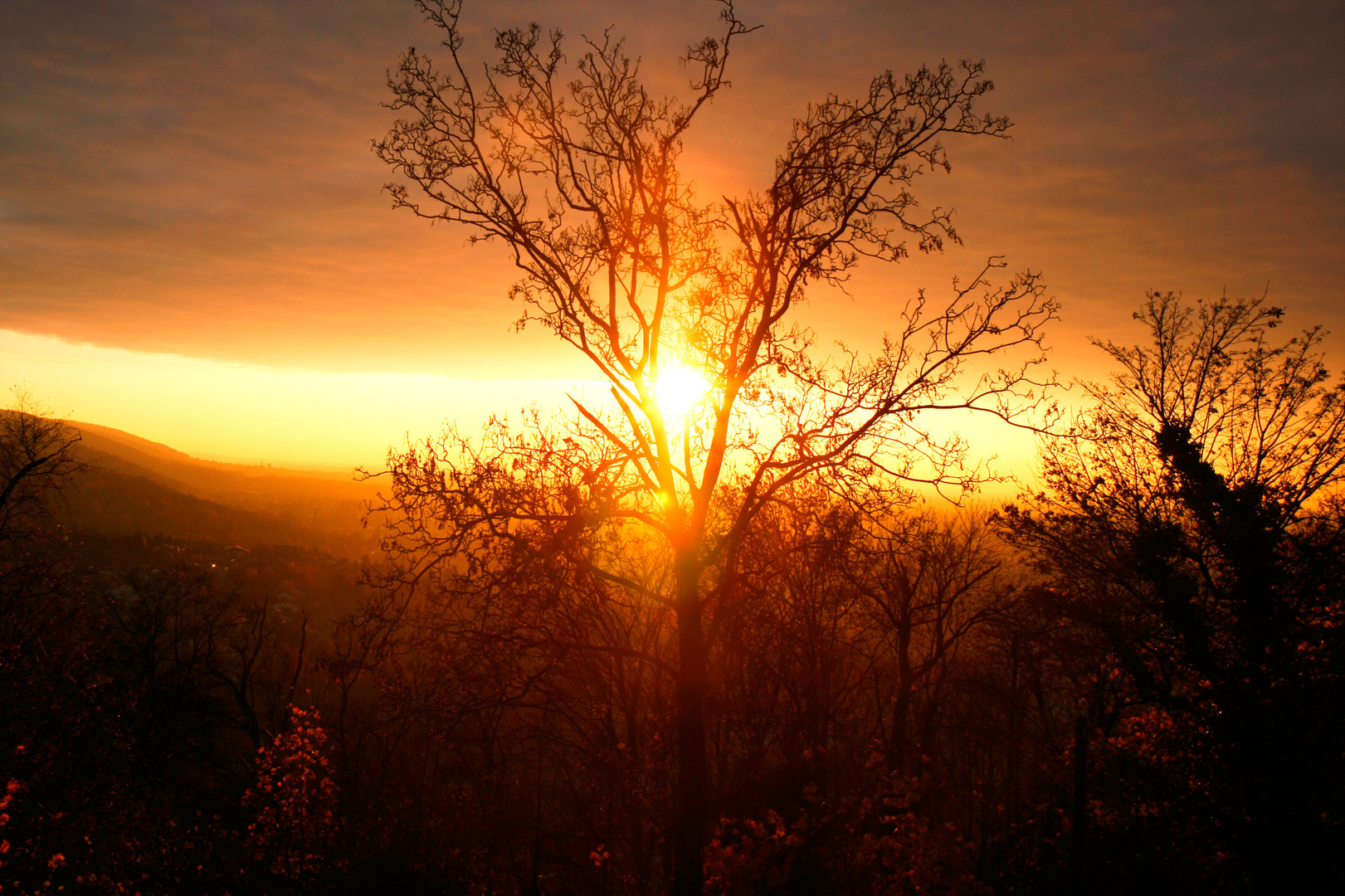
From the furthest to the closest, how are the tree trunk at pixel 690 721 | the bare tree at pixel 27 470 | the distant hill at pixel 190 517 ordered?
the distant hill at pixel 190 517, the bare tree at pixel 27 470, the tree trunk at pixel 690 721

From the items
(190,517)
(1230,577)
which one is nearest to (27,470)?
(1230,577)

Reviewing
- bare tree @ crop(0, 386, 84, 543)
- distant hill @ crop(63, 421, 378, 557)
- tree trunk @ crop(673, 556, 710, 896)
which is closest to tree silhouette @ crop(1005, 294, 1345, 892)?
tree trunk @ crop(673, 556, 710, 896)

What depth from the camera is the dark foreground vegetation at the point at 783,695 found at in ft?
29.3

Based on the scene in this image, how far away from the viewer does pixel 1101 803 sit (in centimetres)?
1766

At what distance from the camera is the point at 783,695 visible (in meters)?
22.5

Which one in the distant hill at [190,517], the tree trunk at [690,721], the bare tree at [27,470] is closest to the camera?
the tree trunk at [690,721]

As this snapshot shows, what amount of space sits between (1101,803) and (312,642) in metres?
65.0

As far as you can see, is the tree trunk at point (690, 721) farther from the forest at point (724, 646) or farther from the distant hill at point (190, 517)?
the distant hill at point (190, 517)

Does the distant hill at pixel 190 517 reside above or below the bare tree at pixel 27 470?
below

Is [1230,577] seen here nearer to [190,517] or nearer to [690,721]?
[690,721]

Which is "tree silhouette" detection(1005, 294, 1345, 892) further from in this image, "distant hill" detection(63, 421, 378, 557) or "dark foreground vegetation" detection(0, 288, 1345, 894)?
"distant hill" detection(63, 421, 378, 557)

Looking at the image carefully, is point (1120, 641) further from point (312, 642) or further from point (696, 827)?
point (312, 642)

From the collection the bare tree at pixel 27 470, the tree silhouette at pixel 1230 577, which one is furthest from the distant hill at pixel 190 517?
the tree silhouette at pixel 1230 577

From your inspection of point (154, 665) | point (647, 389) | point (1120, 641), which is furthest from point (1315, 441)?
point (154, 665)
